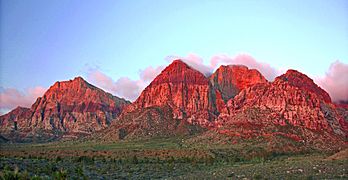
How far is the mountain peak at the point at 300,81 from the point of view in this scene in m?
180

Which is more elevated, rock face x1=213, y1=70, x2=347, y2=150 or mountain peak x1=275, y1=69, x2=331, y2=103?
mountain peak x1=275, y1=69, x2=331, y2=103

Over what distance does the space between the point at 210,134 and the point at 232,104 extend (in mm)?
45038

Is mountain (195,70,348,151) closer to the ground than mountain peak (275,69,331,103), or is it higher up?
closer to the ground

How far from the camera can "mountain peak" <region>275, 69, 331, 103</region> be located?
179712 millimetres

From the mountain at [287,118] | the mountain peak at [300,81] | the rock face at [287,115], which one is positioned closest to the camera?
the mountain at [287,118]

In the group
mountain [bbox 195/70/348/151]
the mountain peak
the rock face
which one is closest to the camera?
mountain [bbox 195/70/348/151]

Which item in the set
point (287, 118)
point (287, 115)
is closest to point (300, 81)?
point (287, 115)

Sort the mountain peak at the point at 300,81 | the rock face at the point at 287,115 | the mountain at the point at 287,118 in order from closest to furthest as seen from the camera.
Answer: the mountain at the point at 287,118, the rock face at the point at 287,115, the mountain peak at the point at 300,81

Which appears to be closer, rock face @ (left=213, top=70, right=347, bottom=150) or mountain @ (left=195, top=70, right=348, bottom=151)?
mountain @ (left=195, top=70, right=348, bottom=151)

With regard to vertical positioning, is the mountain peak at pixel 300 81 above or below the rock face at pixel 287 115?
above

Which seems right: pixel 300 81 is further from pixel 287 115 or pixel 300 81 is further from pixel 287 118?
pixel 287 118

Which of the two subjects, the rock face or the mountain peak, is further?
the mountain peak

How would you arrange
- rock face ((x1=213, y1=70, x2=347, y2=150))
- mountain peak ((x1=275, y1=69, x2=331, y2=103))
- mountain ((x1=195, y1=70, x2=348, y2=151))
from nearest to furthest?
mountain ((x1=195, y1=70, x2=348, y2=151)) → rock face ((x1=213, y1=70, x2=347, y2=150)) → mountain peak ((x1=275, y1=69, x2=331, y2=103))

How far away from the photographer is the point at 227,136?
142m
